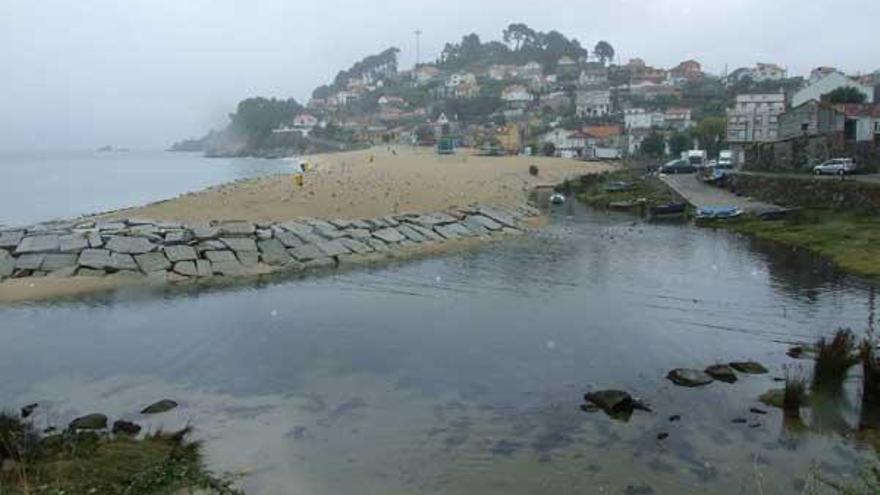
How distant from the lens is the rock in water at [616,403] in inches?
485

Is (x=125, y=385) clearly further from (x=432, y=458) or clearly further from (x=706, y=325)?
(x=706, y=325)

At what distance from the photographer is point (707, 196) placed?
52.9m

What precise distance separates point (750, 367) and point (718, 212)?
30853 millimetres

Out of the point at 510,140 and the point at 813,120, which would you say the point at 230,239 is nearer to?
the point at 813,120

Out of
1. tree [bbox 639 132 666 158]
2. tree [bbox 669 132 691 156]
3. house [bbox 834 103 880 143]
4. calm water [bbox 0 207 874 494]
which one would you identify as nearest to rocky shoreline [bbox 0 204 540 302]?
calm water [bbox 0 207 874 494]

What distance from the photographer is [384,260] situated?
28.2 meters

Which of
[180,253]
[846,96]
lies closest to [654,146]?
[846,96]

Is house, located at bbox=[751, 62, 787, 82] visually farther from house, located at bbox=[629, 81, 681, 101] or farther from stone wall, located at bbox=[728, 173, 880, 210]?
stone wall, located at bbox=[728, 173, 880, 210]

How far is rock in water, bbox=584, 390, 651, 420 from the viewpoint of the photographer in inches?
485

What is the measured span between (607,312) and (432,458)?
34.3 ft

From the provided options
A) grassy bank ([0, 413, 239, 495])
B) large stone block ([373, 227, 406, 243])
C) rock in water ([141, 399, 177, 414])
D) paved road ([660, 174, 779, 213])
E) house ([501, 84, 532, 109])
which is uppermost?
house ([501, 84, 532, 109])

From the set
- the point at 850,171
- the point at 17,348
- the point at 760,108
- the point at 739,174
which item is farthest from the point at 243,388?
the point at 760,108

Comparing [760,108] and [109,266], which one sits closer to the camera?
[109,266]

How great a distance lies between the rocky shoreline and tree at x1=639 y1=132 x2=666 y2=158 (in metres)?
78.5
